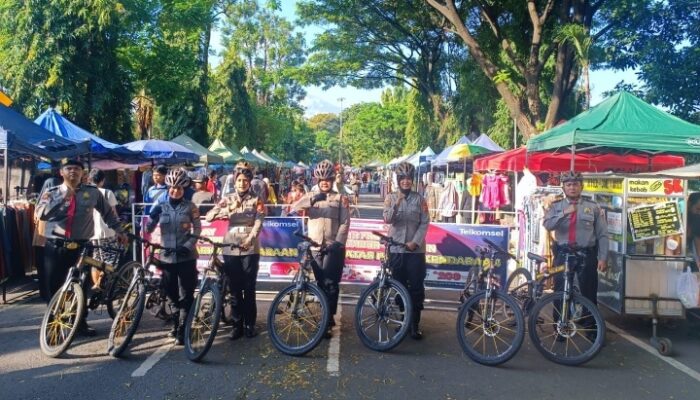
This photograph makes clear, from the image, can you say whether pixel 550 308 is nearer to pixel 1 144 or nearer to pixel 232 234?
pixel 232 234

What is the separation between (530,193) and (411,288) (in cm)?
347

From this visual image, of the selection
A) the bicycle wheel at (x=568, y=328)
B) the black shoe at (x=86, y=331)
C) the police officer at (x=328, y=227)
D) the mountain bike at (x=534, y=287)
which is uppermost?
the police officer at (x=328, y=227)

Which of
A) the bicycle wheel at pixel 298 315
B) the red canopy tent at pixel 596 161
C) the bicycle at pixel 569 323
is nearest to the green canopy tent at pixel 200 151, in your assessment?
the red canopy tent at pixel 596 161

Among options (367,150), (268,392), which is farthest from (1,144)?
(367,150)

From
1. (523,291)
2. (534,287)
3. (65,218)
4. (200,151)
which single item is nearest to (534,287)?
(534,287)

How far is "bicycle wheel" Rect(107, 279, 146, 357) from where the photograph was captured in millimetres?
5492

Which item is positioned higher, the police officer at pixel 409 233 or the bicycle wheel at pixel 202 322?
the police officer at pixel 409 233

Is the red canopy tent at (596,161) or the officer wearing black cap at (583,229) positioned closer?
the officer wearing black cap at (583,229)

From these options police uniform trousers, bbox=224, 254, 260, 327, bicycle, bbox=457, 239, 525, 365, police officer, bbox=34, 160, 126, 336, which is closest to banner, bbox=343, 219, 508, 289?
bicycle, bbox=457, 239, 525, 365

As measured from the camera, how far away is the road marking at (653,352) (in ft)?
18.1

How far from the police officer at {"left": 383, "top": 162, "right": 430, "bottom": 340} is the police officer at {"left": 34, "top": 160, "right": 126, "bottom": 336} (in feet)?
9.63

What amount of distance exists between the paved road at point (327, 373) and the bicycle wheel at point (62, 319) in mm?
129

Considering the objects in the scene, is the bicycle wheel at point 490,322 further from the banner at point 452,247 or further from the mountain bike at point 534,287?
the banner at point 452,247

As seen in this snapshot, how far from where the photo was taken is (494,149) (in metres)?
16.6
